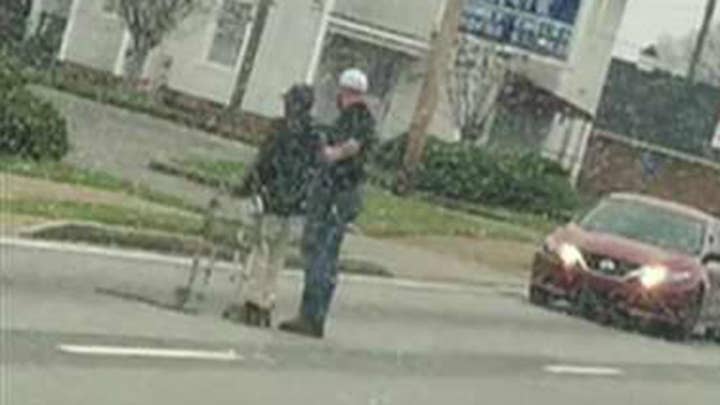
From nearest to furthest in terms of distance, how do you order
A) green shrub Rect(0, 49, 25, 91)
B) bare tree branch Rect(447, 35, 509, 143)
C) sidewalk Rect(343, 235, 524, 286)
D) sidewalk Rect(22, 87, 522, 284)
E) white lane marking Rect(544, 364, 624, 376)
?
white lane marking Rect(544, 364, 624, 376) < green shrub Rect(0, 49, 25, 91) < sidewalk Rect(343, 235, 524, 286) < sidewalk Rect(22, 87, 522, 284) < bare tree branch Rect(447, 35, 509, 143)

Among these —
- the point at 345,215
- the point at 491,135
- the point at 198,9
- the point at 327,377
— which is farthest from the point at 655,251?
the point at 491,135

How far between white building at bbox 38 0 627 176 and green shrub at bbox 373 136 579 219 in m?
4.17

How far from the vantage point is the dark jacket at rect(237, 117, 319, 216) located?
47.4 ft

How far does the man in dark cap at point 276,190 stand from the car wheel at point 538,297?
843 centimetres

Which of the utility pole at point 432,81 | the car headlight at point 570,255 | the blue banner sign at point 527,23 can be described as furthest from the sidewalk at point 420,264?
the blue banner sign at point 527,23

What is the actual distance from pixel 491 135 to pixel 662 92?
55.0 ft

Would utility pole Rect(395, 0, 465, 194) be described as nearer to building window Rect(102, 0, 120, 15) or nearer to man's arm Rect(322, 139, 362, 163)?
building window Rect(102, 0, 120, 15)

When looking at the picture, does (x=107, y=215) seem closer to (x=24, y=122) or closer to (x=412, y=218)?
(x=24, y=122)

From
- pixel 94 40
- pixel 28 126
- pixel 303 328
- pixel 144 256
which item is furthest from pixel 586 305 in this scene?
pixel 94 40

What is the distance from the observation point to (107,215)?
64.5ft

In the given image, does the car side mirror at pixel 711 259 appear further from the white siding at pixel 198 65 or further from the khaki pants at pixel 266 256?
the white siding at pixel 198 65

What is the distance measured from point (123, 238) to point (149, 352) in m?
6.07

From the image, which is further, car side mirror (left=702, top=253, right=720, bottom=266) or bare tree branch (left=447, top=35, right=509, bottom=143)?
bare tree branch (left=447, top=35, right=509, bottom=143)

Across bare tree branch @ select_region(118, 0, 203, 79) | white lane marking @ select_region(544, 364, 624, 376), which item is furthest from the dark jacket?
bare tree branch @ select_region(118, 0, 203, 79)
